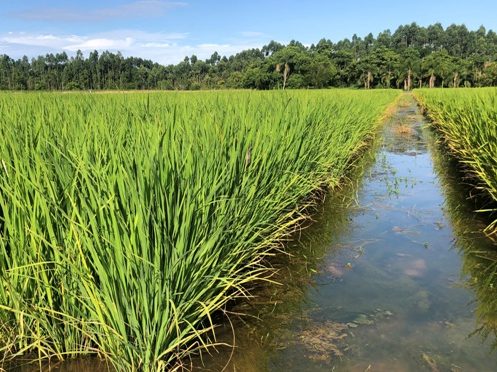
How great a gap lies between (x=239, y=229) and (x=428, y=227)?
98.3 inches

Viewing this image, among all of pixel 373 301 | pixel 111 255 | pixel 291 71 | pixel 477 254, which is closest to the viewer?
pixel 111 255

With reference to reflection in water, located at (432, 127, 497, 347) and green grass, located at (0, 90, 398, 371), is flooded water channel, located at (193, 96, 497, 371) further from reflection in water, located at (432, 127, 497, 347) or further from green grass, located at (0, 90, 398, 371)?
green grass, located at (0, 90, 398, 371)

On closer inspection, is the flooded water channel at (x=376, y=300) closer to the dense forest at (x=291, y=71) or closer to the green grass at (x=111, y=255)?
the green grass at (x=111, y=255)

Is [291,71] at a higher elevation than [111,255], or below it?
higher

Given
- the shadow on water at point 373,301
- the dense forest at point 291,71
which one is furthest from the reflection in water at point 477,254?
the dense forest at point 291,71

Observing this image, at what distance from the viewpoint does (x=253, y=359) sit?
2.11 meters

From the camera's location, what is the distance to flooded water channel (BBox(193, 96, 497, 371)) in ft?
7.00

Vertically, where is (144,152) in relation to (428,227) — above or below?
above

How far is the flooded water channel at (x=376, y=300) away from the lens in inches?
84.0

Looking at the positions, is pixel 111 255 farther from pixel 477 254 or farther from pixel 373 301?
pixel 477 254

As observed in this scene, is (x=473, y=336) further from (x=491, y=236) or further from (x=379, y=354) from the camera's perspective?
(x=491, y=236)

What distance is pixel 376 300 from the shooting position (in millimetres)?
2754

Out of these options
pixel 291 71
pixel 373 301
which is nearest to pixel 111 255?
pixel 373 301

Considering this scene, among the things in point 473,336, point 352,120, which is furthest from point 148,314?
point 352,120
